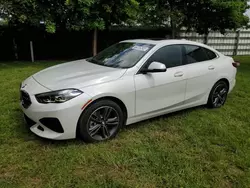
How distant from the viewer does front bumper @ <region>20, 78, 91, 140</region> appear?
116 inches

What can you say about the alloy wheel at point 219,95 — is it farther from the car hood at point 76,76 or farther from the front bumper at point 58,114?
the front bumper at point 58,114

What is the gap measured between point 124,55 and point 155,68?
65cm

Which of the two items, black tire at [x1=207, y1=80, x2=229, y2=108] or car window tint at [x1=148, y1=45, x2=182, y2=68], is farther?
black tire at [x1=207, y1=80, x2=229, y2=108]

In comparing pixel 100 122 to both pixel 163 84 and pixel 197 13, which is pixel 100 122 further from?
pixel 197 13

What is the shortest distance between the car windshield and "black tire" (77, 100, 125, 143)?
710 mm

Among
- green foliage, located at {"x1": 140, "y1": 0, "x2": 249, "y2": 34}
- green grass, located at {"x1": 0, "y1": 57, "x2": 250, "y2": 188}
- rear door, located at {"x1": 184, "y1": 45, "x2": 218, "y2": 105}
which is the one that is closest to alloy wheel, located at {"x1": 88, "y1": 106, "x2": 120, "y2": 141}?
green grass, located at {"x1": 0, "y1": 57, "x2": 250, "y2": 188}

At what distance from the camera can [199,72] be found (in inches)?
166

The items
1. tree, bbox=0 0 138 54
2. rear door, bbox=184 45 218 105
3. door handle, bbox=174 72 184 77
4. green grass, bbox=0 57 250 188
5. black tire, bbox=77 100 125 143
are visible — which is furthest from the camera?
tree, bbox=0 0 138 54

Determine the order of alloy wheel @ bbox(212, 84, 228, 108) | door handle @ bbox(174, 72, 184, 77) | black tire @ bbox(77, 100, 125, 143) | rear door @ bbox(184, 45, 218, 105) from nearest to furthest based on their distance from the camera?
black tire @ bbox(77, 100, 125, 143), door handle @ bbox(174, 72, 184, 77), rear door @ bbox(184, 45, 218, 105), alloy wheel @ bbox(212, 84, 228, 108)

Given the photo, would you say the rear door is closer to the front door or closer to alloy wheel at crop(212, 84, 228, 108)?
the front door

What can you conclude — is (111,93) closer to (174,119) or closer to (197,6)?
(174,119)

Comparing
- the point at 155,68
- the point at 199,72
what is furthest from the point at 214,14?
the point at 155,68

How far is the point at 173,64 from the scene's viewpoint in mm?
3955

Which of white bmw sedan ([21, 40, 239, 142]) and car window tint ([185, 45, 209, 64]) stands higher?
car window tint ([185, 45, 209, 64])
